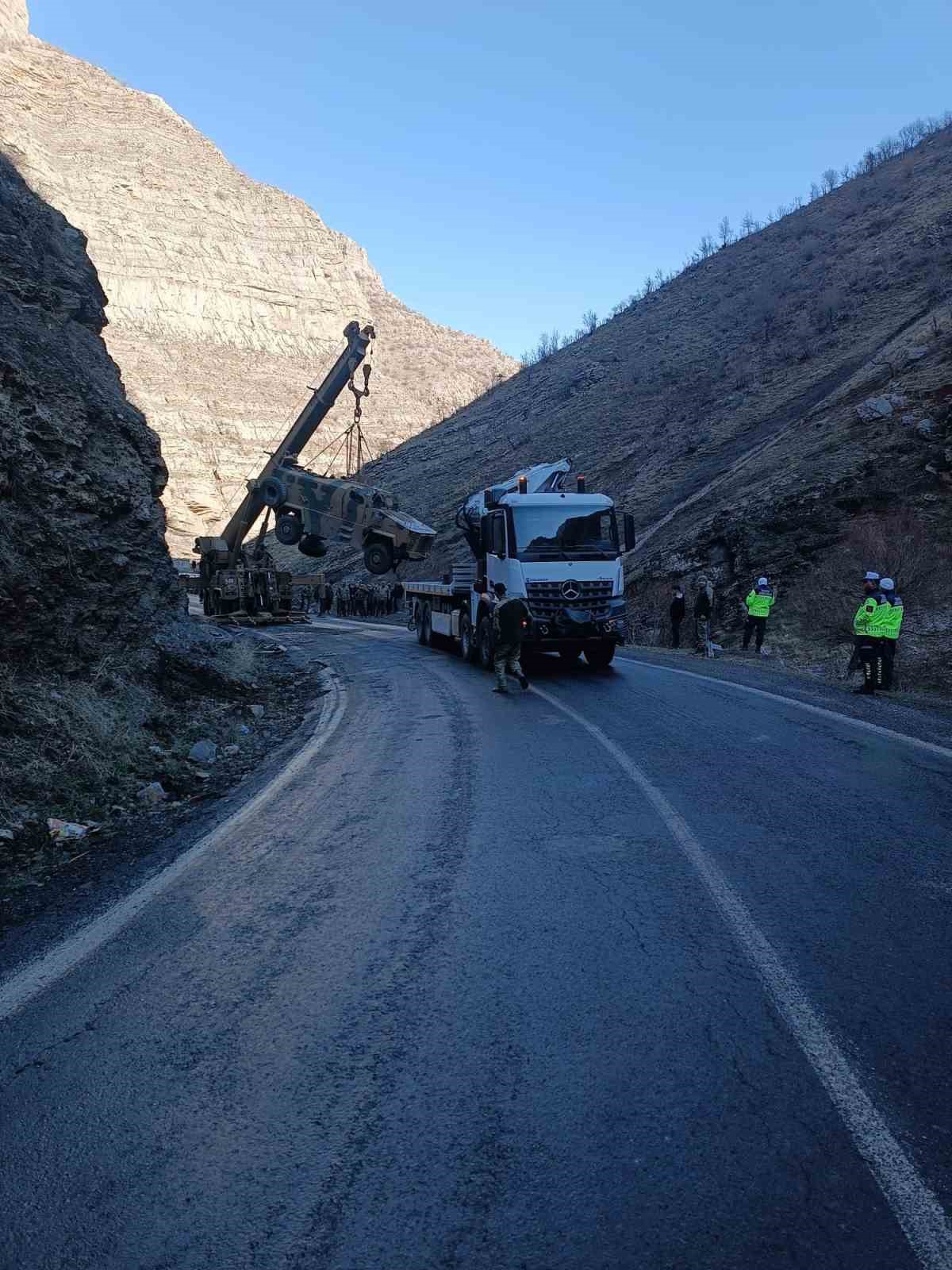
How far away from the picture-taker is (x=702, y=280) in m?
51.9

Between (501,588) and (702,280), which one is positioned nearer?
(501,588)

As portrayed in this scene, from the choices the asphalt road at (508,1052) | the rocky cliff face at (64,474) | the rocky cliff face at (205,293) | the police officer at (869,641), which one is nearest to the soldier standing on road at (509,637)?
the rocky cliff face at (64,474)

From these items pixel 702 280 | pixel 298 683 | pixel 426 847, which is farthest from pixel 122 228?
pixel 426 847

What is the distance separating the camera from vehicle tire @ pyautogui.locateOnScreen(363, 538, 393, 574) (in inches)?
1000

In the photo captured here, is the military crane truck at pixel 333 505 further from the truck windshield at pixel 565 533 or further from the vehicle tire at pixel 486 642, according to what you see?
the truck windshield at pixel 565 533

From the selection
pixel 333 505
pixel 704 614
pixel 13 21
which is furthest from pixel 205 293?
pixel 704 614

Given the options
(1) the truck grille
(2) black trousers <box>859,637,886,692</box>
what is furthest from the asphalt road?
(1) the truck grille

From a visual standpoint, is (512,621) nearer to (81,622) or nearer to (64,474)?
(81,622)

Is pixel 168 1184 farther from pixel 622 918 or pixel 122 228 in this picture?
pixel 122 228

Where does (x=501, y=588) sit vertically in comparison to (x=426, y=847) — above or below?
above

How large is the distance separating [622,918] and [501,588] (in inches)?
419

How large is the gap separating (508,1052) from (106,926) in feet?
7.96

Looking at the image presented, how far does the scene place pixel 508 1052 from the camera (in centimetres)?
323

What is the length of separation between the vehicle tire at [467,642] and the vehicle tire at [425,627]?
2924mm
